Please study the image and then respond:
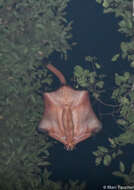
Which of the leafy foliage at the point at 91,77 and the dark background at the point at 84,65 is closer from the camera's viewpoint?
the leafy foliage at the point at 91,77

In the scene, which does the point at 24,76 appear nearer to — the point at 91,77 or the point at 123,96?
the point at 91,77

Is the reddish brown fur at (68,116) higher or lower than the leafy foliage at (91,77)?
lower

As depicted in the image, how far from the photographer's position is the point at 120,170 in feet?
14.2

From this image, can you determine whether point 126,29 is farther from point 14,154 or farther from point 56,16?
point 14,154

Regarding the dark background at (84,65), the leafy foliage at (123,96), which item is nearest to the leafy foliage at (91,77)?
the dark background at (84,65)

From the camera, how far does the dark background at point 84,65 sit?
4.14 meters

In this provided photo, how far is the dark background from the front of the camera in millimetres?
4141

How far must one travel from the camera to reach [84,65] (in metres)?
4.23

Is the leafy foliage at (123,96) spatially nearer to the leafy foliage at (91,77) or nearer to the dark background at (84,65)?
the dark background at (84,65)

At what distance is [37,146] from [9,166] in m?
0.44

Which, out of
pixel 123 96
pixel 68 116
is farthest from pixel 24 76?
pixel 123 96

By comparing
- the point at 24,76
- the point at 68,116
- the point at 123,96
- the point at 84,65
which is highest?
the point at 84,65

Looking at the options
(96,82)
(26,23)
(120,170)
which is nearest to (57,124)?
(96,82)

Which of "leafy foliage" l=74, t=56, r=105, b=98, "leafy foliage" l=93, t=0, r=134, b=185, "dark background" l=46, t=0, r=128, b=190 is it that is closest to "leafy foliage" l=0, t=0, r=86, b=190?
"dark background" l=46, t=0, r=128, b=190
